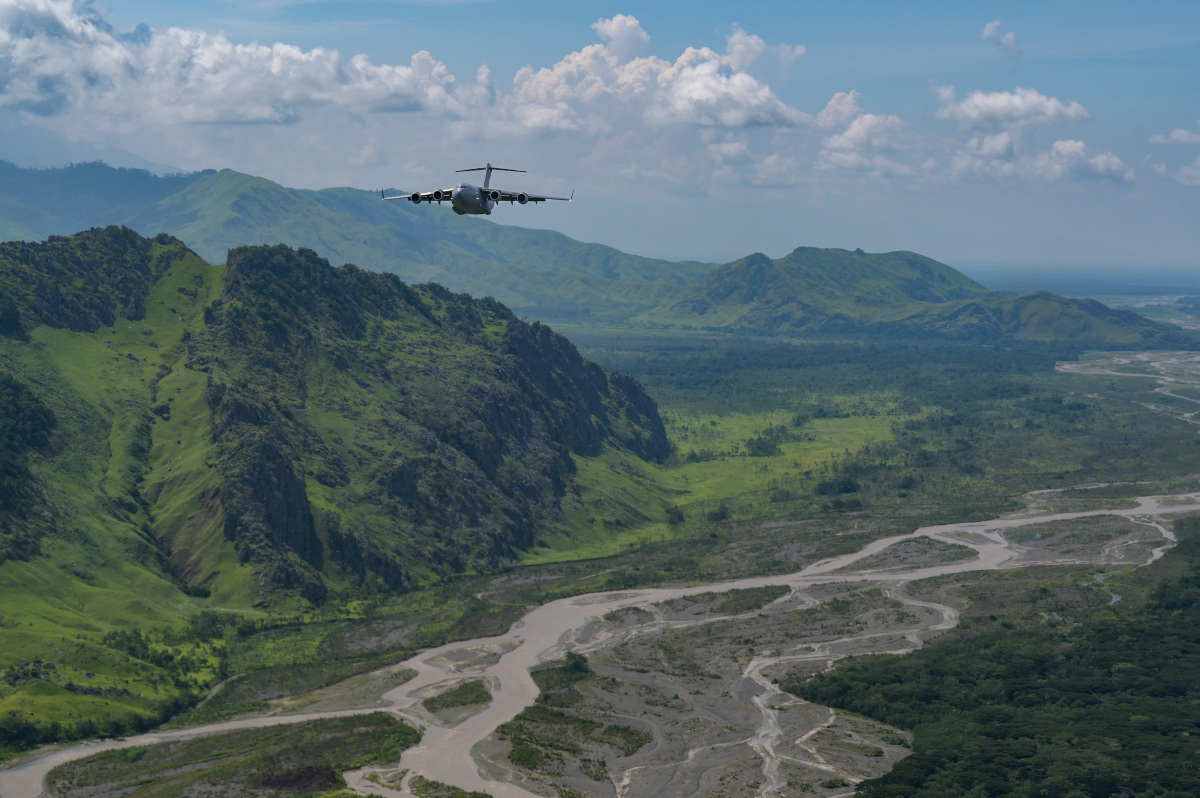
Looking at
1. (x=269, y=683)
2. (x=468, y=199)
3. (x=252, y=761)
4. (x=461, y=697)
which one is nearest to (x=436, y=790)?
(x=252, y=761)

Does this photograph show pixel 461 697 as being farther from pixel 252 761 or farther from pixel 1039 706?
pixel 1039 706

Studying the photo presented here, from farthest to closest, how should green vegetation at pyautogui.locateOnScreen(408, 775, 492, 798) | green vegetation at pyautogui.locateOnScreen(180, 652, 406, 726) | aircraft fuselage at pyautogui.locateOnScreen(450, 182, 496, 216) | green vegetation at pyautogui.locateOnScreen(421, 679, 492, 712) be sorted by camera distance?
1. green vegetation at pyautogui.locateOnScreen(421, 679, 492, 712)
2. green vegetation at pyautogui.locateOnScreen(180, 652, 406, 726)
3. green vegetation at pyautogui.locateOnScreen(408, 775, 492, 798)
4. aircraft fuselage at pyautogui.locateOnScreen(450, 182, 496, 216)

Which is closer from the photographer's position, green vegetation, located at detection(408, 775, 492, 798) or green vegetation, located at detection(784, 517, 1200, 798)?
green vegetation, located at detection(408, 775, 492, 798)

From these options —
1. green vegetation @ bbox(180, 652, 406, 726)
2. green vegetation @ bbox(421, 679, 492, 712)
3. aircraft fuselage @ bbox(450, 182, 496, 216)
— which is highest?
aircraft fuselage @ bbox(450, 182, 496, 216)

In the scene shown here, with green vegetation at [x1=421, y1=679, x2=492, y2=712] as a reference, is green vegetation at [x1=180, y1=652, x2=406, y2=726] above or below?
below

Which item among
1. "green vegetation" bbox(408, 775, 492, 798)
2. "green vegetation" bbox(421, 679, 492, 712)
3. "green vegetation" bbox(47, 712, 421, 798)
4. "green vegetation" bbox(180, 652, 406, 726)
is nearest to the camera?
"green vegetation" bbox(47, 712, 421, 798)

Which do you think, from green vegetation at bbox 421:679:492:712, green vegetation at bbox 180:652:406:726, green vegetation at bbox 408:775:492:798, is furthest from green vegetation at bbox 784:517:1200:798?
green vegetation at bbox 180:652:406:726

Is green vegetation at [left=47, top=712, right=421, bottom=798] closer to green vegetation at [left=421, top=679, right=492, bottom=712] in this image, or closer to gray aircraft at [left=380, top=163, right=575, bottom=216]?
green vegetation at [left=421, top=679, right=492, bottom=712]

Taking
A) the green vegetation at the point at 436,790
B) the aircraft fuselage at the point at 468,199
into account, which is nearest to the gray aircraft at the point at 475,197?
the aircraft fuselage at the point at 468,199
